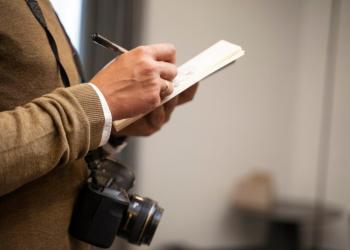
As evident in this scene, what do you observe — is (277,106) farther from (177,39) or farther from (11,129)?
(11,129)

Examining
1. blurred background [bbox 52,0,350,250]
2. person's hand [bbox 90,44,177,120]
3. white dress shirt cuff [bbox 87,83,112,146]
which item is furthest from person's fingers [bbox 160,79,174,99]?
blurred background [bbox 52,0,350,250]

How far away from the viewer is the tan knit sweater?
0.51m

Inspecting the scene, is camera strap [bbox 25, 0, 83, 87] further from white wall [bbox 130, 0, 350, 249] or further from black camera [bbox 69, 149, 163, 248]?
white wall [bbox 130, 0, 350, 249]

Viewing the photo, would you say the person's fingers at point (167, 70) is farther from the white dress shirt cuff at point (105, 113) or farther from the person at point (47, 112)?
the white dress shirt cuff at point (105, 113)

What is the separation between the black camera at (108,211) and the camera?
0.64 metres

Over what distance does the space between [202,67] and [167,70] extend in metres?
0.10

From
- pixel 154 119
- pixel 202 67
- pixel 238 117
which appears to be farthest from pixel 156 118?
pixel 238 117

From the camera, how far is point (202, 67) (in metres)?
0.73

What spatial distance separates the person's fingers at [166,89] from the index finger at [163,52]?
1.9 inches

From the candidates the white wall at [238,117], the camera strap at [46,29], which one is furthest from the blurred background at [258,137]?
the camera strap at [46,29]

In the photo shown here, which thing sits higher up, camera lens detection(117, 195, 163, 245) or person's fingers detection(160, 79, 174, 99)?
person's fingers detection(160, 79, 174, 99)

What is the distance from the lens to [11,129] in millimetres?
496

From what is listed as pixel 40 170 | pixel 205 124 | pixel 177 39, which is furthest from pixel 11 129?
pixel 205 124

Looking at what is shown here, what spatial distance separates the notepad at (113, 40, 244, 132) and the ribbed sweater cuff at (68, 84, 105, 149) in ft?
0.37
